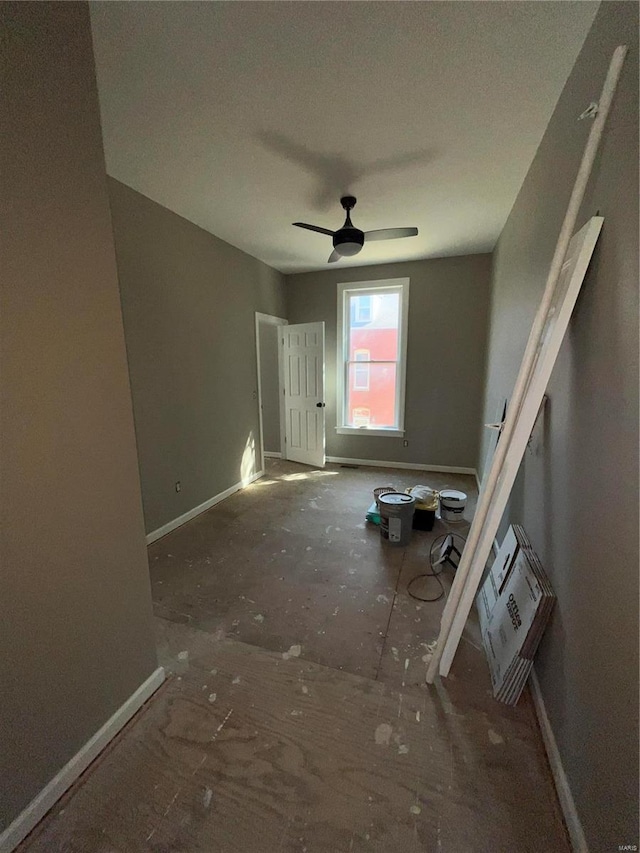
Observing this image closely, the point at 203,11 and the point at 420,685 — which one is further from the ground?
the point at 203,11

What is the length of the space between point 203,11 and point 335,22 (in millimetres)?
494

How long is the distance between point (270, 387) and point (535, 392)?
443 cm

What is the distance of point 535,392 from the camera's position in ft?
4.11

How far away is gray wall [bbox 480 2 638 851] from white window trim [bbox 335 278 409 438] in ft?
9.17

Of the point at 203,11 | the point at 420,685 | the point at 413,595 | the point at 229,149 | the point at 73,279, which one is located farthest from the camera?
the point at 413,595

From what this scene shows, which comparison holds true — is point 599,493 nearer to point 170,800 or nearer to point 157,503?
point 170,800

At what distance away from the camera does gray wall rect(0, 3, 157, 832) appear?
3.12ft

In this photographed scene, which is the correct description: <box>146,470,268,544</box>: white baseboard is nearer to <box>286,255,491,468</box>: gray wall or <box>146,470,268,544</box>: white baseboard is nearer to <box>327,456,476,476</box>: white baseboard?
<box>327,456,476,476</box>: white baseboard

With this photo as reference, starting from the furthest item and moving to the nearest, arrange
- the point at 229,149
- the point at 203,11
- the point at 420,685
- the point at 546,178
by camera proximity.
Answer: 1. the point at 229,149
2. the point at 546,178
3. the point at 420,685
4. the point at 203,11

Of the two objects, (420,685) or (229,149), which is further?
(229,149)

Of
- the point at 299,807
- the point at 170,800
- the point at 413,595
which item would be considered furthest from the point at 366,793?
the point at 413,595

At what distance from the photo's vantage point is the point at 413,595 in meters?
2.15

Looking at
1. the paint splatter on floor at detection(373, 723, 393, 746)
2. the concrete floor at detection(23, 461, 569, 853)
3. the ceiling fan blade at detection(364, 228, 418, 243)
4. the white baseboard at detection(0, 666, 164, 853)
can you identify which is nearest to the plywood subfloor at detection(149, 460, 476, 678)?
the concrete floor at detection(23, 461, 569, 853)

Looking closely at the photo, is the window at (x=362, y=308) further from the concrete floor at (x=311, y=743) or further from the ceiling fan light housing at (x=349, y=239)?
the concrete floor at (x=311, y=743)
